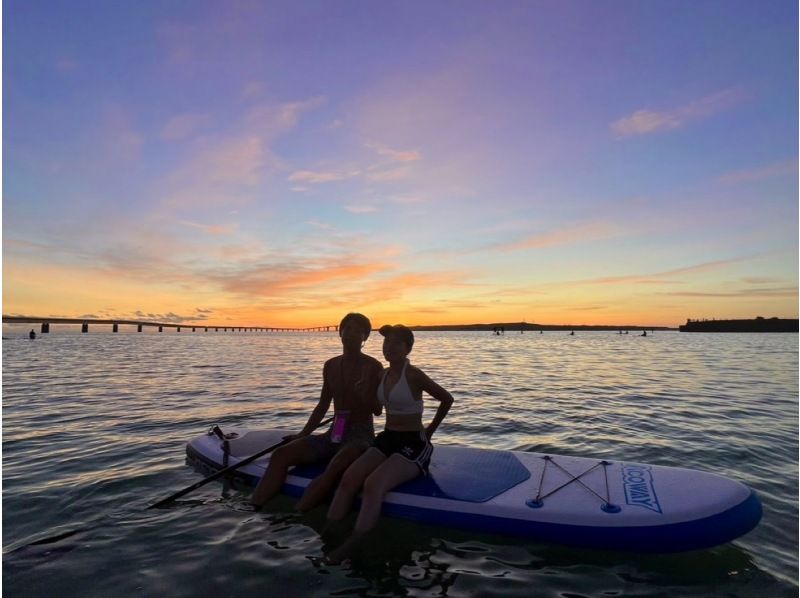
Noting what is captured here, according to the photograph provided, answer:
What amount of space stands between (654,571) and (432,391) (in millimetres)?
2859

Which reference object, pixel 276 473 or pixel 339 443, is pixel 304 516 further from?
pixel 339 443

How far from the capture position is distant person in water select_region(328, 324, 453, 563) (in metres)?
5.51

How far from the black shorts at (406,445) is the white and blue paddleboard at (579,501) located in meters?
0.31

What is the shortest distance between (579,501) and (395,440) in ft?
7.21

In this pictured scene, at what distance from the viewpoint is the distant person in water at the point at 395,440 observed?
217 inches

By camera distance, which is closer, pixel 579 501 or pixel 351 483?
pixel 579 501

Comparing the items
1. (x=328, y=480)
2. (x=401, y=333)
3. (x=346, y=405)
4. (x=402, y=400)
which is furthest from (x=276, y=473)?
(x=401, y=333)

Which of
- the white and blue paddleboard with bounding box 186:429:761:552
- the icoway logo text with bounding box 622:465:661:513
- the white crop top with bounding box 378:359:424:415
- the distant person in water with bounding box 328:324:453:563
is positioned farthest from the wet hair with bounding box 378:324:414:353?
the icoway logo text with bounding box 622:465:661:513

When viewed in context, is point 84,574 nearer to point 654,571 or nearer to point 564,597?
point 564,597

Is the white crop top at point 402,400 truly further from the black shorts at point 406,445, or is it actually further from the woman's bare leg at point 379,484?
the woman's bare leg at point 379,484

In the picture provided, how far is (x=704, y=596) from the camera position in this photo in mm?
4402

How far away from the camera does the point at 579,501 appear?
5.34 m

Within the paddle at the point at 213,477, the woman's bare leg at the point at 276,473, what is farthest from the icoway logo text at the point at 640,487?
the woman's bare leg at the point at 276,473

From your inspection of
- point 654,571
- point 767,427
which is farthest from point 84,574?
point 767,427
